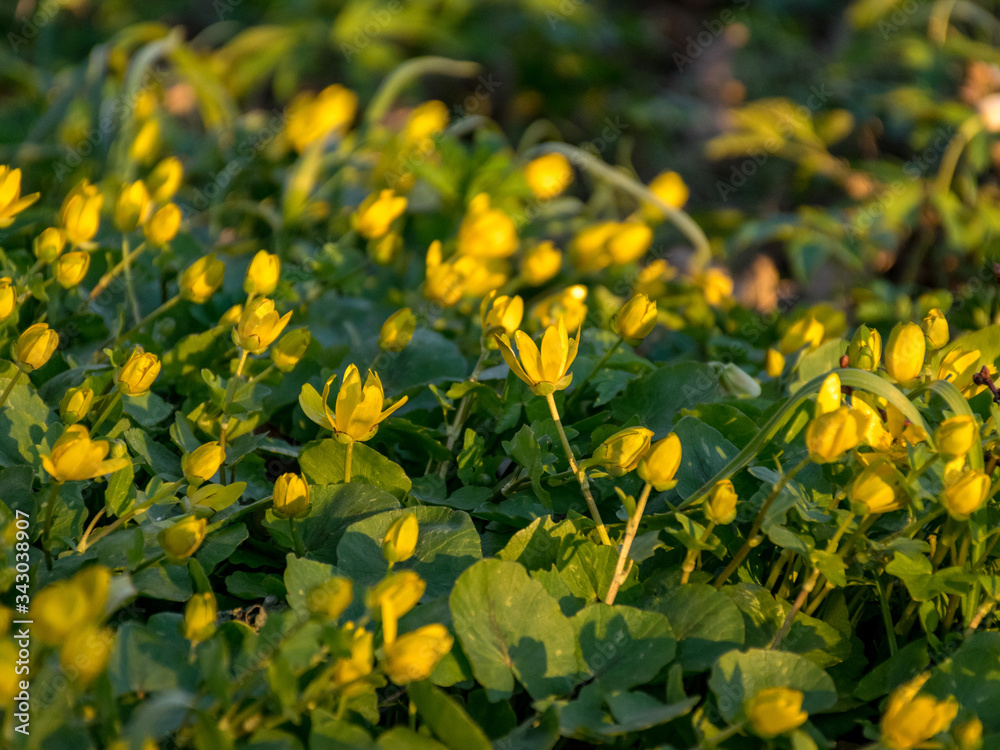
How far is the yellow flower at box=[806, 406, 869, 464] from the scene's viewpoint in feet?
2.22

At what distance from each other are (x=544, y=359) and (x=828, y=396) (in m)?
0.25

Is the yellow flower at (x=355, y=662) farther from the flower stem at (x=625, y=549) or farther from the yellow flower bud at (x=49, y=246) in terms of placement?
the yellow flower bud at (x=49, y=246)

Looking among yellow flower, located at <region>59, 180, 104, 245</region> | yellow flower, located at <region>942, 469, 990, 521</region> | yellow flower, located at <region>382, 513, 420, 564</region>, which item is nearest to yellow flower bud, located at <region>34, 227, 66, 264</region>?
yellow flower, located at <region>59, 180, 104, 245</region>

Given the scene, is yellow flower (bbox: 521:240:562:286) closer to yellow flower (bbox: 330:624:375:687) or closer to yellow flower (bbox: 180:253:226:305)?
yellow flower (bbox: 180:253:226:305)

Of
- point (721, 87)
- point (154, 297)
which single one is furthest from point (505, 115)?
point (154, 297)

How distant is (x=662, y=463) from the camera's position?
28.4 inches

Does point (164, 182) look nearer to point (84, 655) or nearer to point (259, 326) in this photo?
point (259, 326)

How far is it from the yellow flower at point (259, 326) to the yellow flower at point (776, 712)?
55cm

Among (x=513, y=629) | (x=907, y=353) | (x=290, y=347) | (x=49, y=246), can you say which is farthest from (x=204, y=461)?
(x=907, y=353)

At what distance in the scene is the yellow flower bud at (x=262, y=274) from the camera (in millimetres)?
968

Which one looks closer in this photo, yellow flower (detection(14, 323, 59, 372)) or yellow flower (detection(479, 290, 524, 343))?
yellow flower (detection(14, 323, 59, 372))

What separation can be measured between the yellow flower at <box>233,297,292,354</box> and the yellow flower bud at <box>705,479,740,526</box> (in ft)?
1.46

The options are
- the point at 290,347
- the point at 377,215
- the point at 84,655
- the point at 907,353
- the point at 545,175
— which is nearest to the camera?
the point at 84,655

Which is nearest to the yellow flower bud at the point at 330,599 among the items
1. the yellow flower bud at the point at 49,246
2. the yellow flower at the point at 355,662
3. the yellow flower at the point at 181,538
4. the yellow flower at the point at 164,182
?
the yellow flower at the point at 355,662
